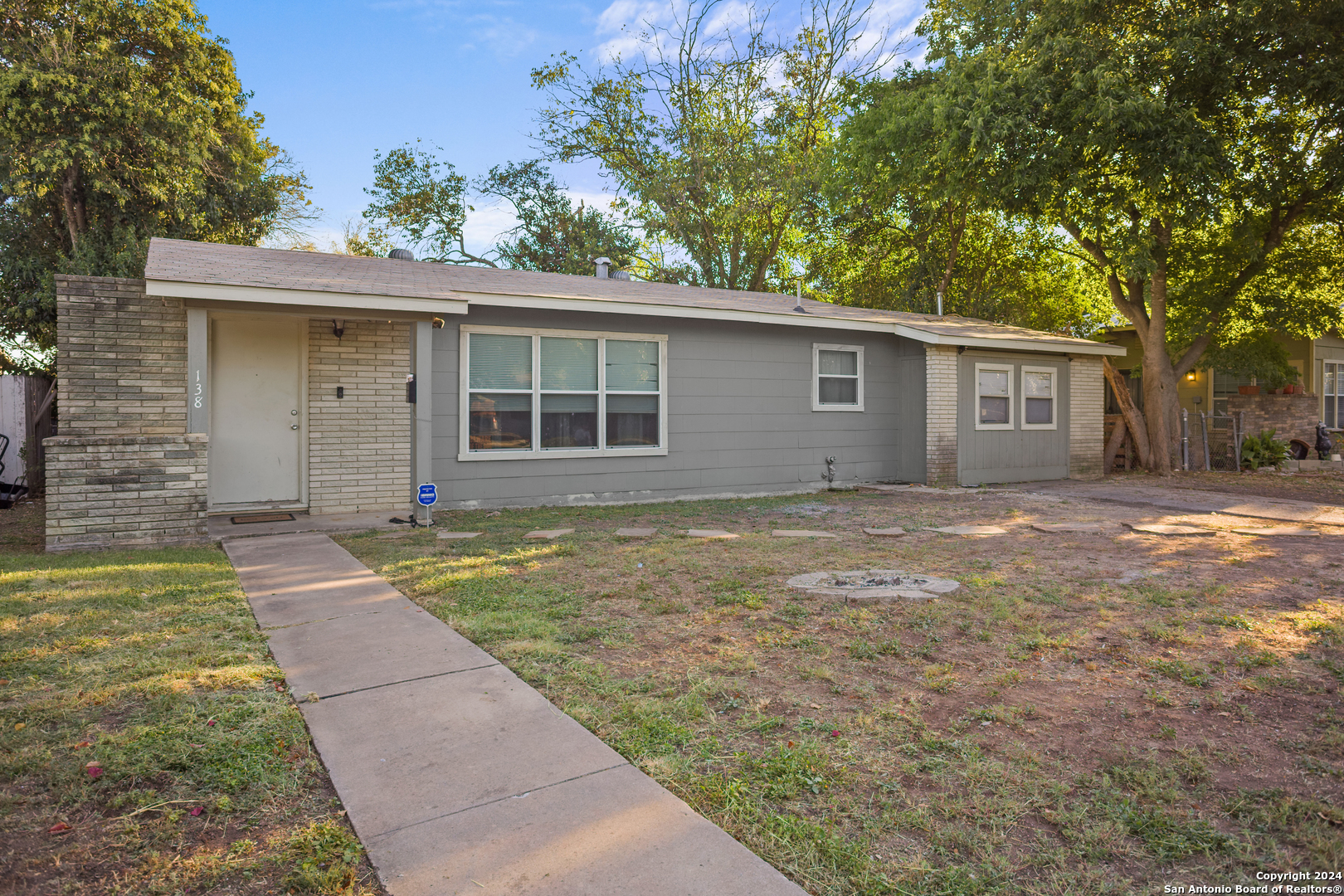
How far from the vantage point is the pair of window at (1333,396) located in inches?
728

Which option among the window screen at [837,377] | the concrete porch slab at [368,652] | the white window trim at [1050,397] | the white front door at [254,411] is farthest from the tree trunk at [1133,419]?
the concrete porch slab at [368,652]

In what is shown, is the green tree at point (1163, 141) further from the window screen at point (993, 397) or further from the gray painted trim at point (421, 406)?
the gray painted trim at point (421, 406)

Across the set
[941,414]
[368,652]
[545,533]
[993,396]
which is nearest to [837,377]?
[941,414]

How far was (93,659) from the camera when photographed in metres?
3.41

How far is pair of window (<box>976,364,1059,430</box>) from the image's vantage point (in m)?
12.3

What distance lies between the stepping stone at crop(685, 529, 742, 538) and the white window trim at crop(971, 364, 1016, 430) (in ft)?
21.3

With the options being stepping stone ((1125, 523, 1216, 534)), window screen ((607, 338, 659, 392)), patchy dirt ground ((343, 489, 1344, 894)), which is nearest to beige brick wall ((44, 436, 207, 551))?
patchy dirt ground ((343, 489, 1344, 894))

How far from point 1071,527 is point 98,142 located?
1510 centimetres

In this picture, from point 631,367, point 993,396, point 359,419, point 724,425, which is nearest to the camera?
point 359,419

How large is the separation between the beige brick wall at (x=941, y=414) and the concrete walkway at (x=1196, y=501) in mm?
1246

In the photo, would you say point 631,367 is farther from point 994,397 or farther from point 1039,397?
point 1039,397

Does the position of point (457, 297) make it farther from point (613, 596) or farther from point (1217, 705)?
point (1217, 705)

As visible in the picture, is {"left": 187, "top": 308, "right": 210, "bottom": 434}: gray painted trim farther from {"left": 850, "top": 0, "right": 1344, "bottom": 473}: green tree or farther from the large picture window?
the large picture window

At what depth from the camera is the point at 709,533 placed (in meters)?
7.39
